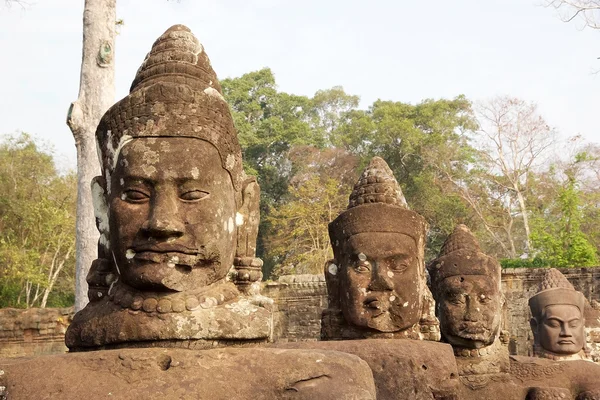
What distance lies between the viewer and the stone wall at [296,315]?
39.5 ft

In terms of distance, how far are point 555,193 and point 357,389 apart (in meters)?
25.0

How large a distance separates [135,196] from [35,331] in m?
9.92

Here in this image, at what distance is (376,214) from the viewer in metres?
4.61

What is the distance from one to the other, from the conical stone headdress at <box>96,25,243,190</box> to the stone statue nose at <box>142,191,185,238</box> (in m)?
0.33

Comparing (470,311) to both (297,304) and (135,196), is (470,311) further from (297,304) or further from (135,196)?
(297,304)

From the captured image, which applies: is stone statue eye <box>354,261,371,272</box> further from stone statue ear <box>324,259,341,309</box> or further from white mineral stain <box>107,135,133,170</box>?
white mineral stain <box>107,135,133,170</box>

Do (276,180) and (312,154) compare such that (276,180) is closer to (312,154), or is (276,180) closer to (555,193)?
(312,154)

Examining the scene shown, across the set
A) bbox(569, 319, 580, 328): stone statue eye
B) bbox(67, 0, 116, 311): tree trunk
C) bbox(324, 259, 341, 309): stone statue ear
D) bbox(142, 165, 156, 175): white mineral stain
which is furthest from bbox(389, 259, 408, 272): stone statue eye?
bbox(67, 0, 116, 311): tree trunk

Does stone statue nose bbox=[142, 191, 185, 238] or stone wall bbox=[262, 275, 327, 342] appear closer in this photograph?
stone statue nose bbox=[142, 191, 185, 238]

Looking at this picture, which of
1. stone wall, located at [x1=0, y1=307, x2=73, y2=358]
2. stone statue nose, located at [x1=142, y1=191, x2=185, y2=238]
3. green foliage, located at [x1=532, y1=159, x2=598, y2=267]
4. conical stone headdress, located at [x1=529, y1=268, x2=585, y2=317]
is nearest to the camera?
stone statue nose, located at [x1=142, y1=191, x2=185, y2=238]

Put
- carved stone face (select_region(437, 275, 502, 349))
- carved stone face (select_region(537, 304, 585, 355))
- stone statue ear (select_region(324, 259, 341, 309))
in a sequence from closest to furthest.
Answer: stone statue ear (select_region(324, 259, 341, 309)), carved stone face (select_region(437, 275, 502, 349)), carved stone face (select_region(537, 304, 585, 355))

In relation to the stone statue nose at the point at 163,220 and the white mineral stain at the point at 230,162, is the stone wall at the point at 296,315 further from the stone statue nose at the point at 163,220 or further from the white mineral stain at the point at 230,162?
the stone statue nose at the point at 163,220

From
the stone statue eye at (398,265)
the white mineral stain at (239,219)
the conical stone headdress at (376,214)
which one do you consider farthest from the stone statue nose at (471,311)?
the white mineral stain at (239,219)

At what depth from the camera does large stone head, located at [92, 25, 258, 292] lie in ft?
10.3
